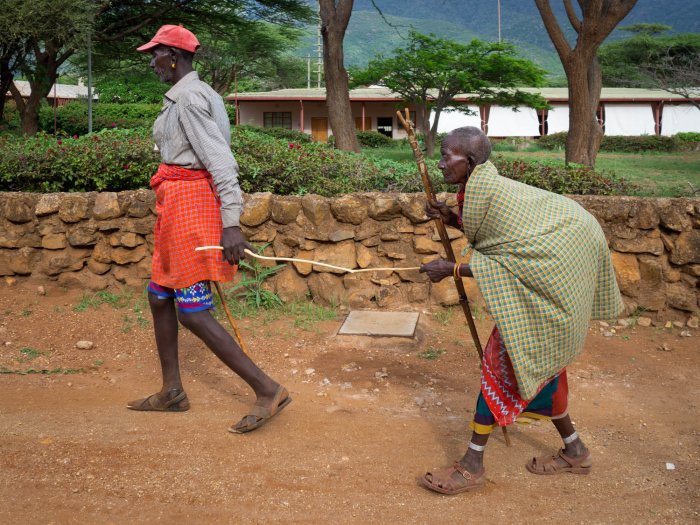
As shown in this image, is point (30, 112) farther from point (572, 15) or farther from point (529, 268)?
point (529, 268)

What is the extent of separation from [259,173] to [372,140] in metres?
24.5

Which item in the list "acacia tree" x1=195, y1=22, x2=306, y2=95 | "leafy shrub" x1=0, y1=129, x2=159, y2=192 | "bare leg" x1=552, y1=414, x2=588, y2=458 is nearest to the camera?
"bare leg" x1=552, y1=414, x2=588, y2=458

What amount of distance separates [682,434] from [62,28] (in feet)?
49.1

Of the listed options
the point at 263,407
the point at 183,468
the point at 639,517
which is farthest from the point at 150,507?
the point at 639,517

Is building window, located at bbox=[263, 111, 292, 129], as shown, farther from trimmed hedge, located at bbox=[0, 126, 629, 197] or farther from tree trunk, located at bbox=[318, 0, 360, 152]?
trimmed hedge, located at bbox=[0, 126, 629, 197]

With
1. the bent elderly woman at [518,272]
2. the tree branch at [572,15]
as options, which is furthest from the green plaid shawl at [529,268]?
the tree branch at [572,15]

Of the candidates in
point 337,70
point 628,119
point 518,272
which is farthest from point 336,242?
point 628,119

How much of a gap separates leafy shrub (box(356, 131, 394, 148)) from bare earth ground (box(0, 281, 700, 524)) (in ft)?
82.5

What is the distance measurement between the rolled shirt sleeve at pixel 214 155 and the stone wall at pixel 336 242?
2511 mm

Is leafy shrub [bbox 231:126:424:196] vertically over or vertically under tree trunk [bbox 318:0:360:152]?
under

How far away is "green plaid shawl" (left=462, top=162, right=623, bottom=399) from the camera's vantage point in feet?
10.2

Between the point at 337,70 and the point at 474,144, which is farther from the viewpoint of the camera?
the point at 337,70

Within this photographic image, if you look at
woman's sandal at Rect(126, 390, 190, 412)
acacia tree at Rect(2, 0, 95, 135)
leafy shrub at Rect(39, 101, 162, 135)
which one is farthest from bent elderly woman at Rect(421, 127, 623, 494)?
acacia tree at Rect(2, 0, 95, 135)

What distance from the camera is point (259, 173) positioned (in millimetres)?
6727
